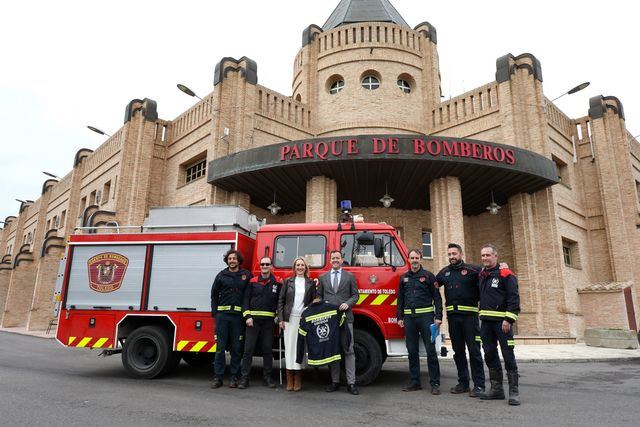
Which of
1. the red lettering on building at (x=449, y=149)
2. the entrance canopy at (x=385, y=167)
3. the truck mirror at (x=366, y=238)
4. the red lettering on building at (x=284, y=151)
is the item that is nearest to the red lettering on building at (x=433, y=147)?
the entrance canopy at (x=385, y=167)

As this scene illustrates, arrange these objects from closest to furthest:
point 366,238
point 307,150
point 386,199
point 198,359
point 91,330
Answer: point 366,238
point 91,330
point 198,359
point 307,150
point 386,199

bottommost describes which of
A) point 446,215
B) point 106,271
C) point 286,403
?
point 286,403

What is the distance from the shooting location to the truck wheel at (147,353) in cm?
715

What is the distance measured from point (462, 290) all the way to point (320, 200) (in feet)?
30.2

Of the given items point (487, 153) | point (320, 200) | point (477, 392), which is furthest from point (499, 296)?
point (320, 200)

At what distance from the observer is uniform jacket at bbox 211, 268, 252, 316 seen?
21.4 feet

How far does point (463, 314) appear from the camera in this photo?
606 centimetres

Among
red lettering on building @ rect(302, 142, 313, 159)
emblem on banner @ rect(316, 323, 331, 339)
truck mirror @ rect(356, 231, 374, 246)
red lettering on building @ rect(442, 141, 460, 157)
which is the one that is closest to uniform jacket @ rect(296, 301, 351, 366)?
emblem on banner @ rect(316, 323, 331, 339)

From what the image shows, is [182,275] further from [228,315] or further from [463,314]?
[463,314]

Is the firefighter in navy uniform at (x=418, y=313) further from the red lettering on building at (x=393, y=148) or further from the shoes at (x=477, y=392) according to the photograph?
the red lettering on building at (x=393, y=148)

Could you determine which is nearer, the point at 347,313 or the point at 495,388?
the point at 495,388

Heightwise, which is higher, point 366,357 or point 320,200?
point 320,200

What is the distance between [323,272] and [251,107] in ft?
39.9

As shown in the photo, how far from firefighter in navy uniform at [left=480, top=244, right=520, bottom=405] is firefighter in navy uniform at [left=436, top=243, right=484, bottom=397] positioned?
0.64 ft
